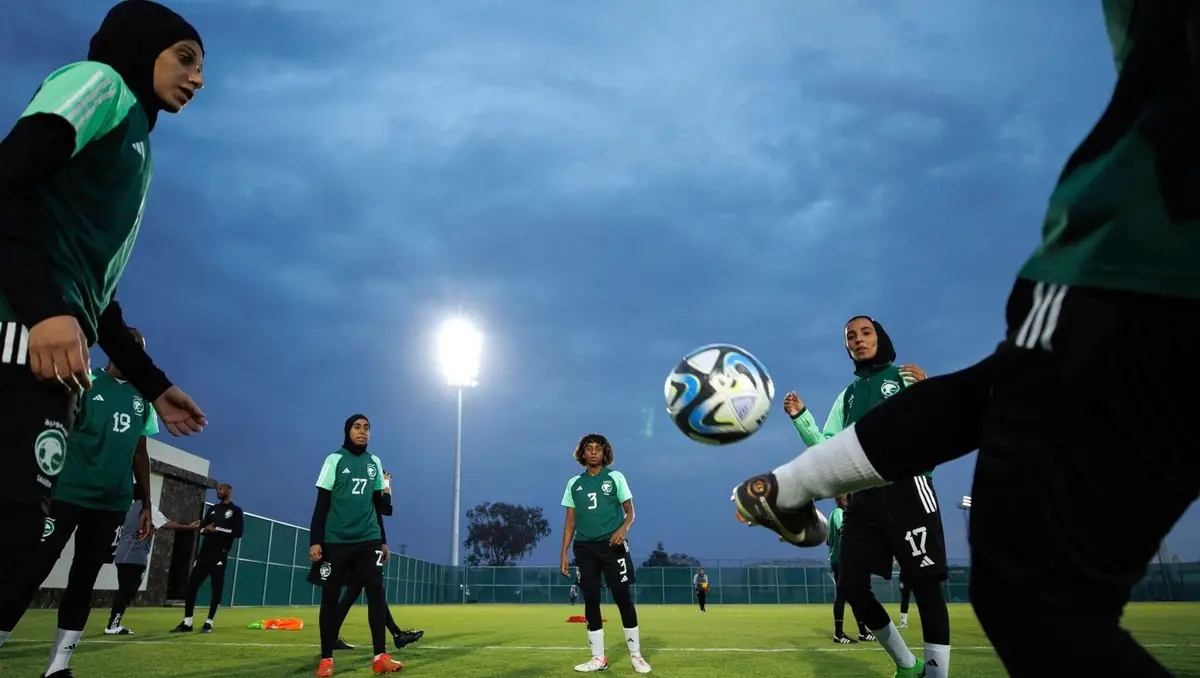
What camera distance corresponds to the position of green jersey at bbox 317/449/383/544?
7.27m

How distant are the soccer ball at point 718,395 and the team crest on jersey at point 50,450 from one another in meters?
2.69

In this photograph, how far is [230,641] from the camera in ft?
31.9

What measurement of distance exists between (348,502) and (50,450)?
562cm

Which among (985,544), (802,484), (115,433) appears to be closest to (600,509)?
(115,433)

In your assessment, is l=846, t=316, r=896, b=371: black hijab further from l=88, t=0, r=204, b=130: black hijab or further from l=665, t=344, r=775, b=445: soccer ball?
l=88, t=0, r=204, b=130: black hijab

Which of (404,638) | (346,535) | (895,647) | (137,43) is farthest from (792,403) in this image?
(404,638)

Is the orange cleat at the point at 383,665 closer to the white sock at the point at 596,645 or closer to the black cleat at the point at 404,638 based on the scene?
the white sock at the point at 596,645

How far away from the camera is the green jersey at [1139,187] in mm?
1293

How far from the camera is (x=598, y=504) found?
27.6ft

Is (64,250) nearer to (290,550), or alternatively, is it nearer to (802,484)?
(802,484)

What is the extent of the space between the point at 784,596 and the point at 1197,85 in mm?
50683

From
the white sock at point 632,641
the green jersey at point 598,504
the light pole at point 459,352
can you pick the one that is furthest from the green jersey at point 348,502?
the light pole at point 459,352

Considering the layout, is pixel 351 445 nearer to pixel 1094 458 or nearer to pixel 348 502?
pixel 348 502

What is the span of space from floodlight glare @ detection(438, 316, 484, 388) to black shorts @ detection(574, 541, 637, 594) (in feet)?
129
